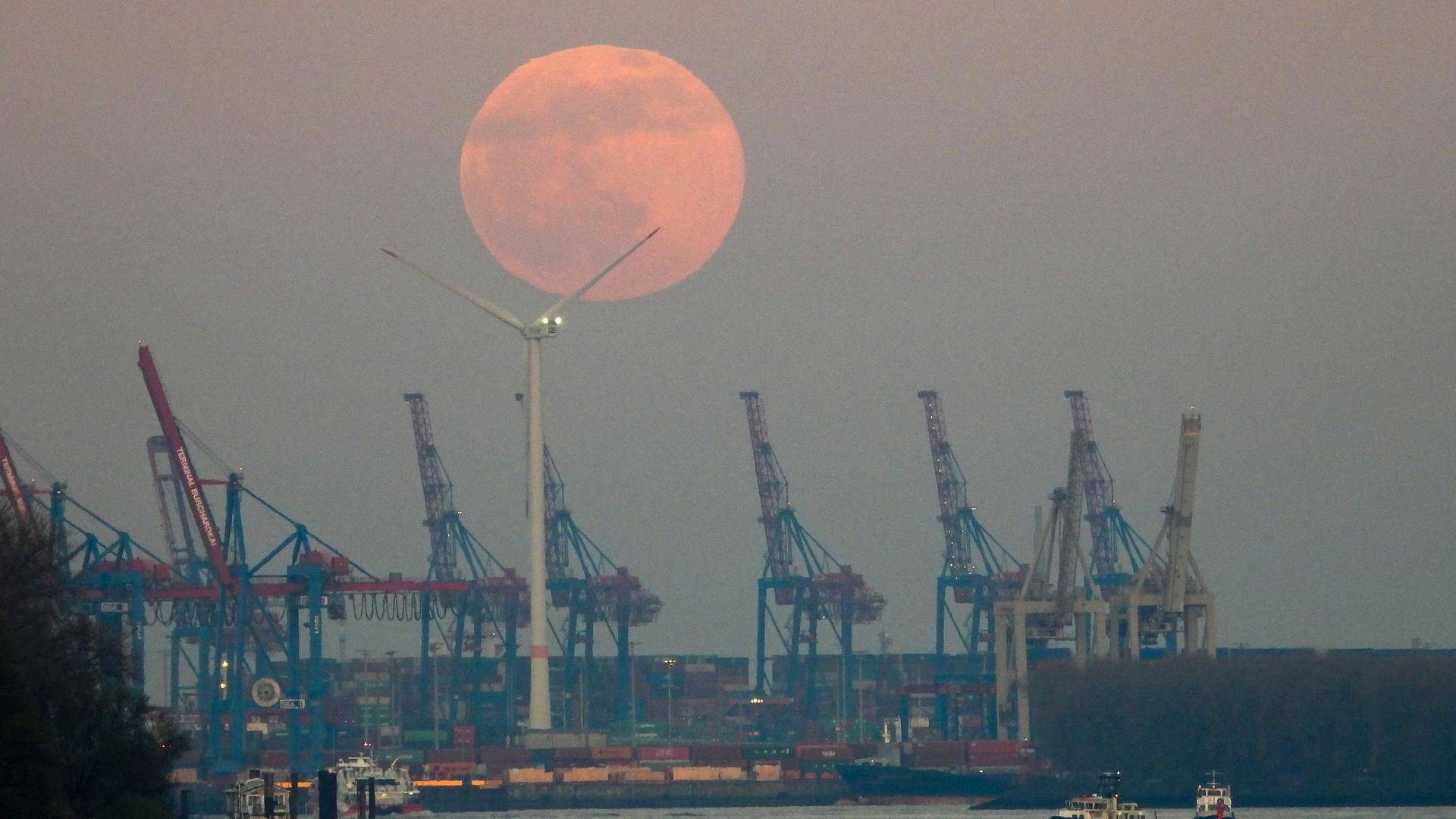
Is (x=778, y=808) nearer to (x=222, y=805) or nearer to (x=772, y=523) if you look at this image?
(x=222, y=805)

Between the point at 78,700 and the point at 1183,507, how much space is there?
4154 inches

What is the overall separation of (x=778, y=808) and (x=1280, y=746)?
32088 mm

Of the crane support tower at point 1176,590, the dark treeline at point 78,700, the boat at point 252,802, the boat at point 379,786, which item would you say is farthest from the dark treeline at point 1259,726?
the dark treeline at point 78,700

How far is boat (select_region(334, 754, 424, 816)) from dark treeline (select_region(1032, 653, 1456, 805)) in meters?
44.4

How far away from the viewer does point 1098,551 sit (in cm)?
18738

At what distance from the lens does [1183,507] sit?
153 m

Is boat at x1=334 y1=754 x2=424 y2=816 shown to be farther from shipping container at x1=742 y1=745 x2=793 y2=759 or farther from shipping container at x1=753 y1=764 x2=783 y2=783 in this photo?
shipping container at x1=742 y1=745 x2=793 y2=759

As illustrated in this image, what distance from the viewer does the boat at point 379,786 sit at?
11219cm

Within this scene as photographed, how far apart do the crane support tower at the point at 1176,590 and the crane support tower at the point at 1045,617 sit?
2271 millimetres

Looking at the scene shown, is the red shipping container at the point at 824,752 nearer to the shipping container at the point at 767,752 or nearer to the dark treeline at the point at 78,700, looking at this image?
the shipping container at the point at 767,752

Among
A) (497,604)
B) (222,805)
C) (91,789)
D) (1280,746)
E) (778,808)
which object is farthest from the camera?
(497,604)

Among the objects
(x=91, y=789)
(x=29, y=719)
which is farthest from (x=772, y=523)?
(x=29, y=719)

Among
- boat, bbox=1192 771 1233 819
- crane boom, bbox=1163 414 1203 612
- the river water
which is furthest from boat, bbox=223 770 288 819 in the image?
crane boom, bbox=1163 414 1203 612

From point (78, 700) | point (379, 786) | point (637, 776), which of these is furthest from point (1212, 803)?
point (78, 700)
